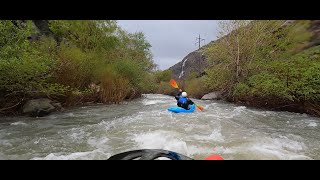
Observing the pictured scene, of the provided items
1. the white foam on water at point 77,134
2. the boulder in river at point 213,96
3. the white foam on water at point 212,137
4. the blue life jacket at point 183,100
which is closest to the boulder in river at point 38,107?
the white foam on water at point 77,134

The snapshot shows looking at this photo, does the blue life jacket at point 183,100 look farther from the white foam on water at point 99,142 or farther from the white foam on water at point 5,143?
the white foam on water at point 5,143

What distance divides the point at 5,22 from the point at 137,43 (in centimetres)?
2000

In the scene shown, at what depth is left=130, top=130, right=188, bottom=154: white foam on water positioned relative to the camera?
16.6 ft

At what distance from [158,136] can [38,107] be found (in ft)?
14.7

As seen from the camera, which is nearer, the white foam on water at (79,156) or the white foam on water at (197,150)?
the white foam on water at (79,156)

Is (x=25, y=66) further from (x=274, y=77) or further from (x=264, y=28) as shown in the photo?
(x=264, y=28)

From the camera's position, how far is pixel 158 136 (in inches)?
234

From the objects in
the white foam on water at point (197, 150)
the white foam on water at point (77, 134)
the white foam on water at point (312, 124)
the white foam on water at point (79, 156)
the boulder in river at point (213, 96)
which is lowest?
the white foam on water at point (312, 124)

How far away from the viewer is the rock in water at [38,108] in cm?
Answer: 821

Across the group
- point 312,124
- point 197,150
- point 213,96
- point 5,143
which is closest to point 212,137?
point 197,150

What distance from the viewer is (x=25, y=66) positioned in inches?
285

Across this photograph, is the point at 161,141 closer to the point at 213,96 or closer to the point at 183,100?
the point at 183,100

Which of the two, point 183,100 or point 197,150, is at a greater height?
point 183,100

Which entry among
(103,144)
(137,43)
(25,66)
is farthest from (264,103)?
(137,43)
